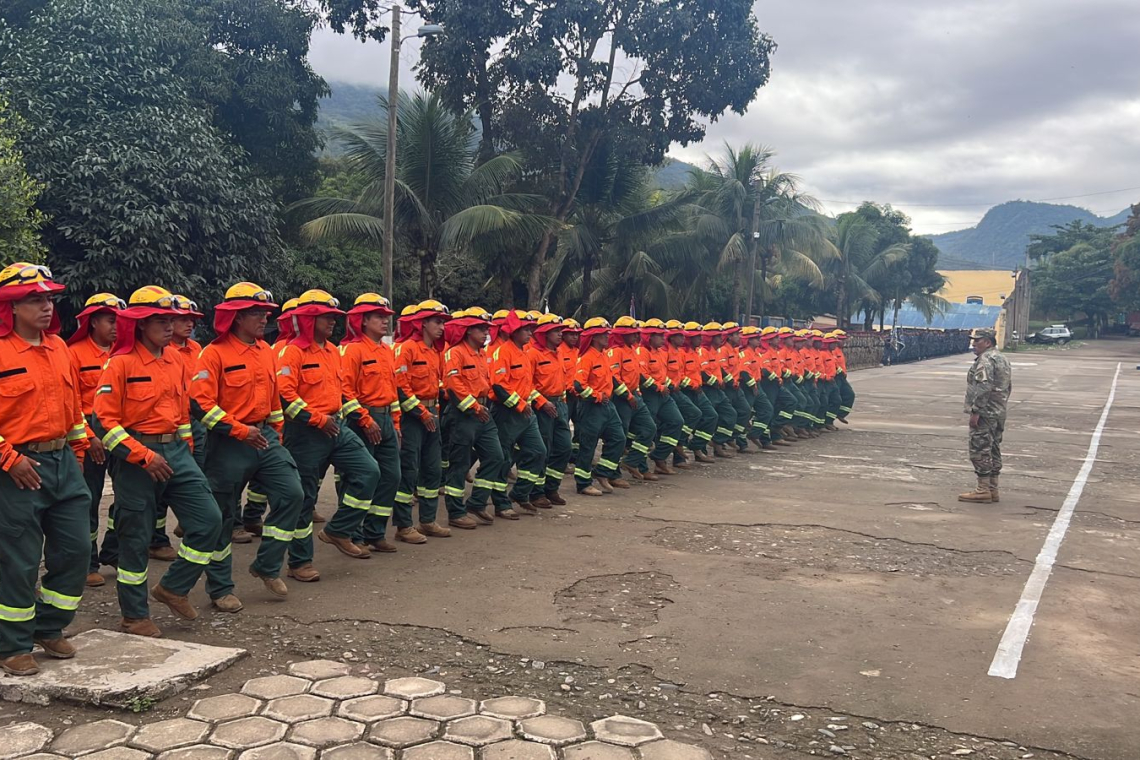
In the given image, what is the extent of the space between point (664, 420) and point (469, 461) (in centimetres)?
361

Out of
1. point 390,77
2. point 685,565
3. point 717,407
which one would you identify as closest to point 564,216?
point 390,77

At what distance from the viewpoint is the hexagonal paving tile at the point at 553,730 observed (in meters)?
→ 4.07

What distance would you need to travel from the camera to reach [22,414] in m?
Result: 4.54

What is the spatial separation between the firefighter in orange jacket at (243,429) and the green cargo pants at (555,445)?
346 cm

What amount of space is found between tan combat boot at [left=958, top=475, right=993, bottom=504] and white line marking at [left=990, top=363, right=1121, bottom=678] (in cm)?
68

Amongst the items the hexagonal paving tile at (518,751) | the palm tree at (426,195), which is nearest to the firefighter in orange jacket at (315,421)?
the hexagonal paving tile at (518,751)

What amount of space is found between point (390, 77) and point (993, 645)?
1359cm

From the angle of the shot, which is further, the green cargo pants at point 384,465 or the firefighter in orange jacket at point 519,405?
the firefighter in orange jacket at point 519,405

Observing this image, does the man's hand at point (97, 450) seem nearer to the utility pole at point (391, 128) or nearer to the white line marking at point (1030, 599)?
the white line marking at point (1030, 599)

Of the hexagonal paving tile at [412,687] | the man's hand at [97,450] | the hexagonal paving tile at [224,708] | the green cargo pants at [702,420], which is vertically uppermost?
the man's hand at [97,450]

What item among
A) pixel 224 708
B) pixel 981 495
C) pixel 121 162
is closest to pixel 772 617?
pixel 224 708

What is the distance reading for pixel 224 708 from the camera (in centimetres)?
429

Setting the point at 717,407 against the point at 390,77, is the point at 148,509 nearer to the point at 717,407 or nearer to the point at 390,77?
the point at 717,407

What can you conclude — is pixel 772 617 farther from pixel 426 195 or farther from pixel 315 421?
pixel 426 195
